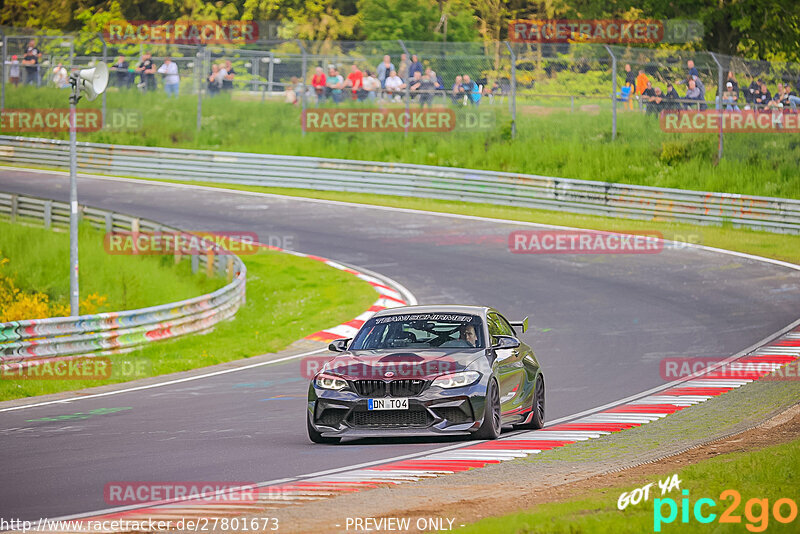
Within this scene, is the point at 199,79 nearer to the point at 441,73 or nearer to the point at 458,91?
the point at 441,73

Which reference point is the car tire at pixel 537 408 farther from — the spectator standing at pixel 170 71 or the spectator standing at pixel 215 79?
the spectator standing at pixel 170 71

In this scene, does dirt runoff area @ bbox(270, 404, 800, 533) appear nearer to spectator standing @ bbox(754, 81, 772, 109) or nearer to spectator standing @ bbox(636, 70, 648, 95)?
spectator standing @ bbox(754, 81, 772, 109)

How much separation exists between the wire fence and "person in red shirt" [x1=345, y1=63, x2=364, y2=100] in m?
0.03

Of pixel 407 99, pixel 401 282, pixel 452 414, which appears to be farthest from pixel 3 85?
pixel 452 414

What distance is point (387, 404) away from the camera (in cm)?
1050

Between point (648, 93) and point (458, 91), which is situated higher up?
point (648, 93)

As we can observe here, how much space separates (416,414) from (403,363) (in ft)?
1.63

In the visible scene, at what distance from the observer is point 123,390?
15.7 meters

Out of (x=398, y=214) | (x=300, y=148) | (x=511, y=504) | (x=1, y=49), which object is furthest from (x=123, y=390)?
(x=1, y=49)

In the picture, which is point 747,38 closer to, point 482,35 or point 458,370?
point 482,35

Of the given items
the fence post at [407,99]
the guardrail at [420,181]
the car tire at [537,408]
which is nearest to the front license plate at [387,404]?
the car tire at [537,408]

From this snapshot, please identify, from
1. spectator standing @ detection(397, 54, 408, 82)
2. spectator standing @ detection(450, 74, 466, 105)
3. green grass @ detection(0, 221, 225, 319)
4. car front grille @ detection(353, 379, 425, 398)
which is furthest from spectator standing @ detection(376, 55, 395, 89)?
car front grille @ detection(353, 379, 425, 398)

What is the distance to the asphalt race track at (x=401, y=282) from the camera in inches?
398

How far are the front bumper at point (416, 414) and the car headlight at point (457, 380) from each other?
42 millimetres
